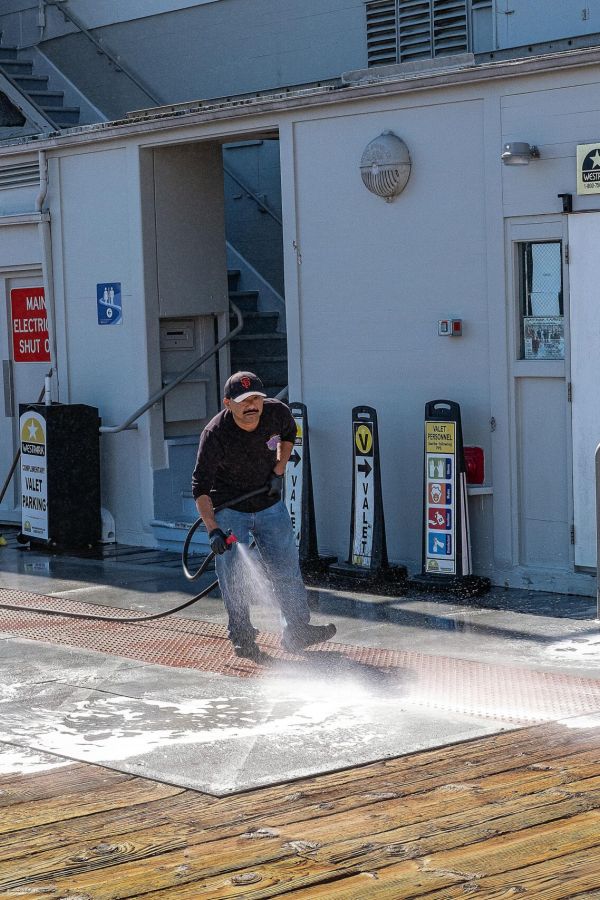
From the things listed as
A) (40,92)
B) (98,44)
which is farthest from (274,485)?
(98,44)

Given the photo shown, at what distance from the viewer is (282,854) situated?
17.1 feet

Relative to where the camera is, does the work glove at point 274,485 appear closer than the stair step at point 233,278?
Yes

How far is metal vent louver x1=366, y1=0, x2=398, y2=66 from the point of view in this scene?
48.1 ft

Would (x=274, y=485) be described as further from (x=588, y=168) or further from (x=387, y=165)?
(x=387, y=165)

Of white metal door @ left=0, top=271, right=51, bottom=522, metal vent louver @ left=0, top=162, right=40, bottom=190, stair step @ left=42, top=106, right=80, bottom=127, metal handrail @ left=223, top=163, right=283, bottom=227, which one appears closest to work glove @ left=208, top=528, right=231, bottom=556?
white metal door @ left=0, top=271, right=51, bottom=522

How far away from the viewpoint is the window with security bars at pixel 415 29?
1416 cm

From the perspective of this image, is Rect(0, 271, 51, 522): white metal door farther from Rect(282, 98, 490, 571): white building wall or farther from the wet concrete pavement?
the wet concrete pavement

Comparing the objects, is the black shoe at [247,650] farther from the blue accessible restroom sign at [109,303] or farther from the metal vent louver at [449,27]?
the metal vent louver at [449,27]

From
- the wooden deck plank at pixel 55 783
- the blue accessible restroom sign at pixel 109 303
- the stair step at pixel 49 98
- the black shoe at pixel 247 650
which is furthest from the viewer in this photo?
the stair step at pixel 49 98

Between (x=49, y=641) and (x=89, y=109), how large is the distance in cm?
989

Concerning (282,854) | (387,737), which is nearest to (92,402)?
(387,737)

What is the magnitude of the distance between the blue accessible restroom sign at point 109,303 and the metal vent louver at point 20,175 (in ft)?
4.52

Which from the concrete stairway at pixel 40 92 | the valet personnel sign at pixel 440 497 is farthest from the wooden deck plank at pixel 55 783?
the concrete stairway at pixel 40 92

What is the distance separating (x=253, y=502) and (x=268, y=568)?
41cm
